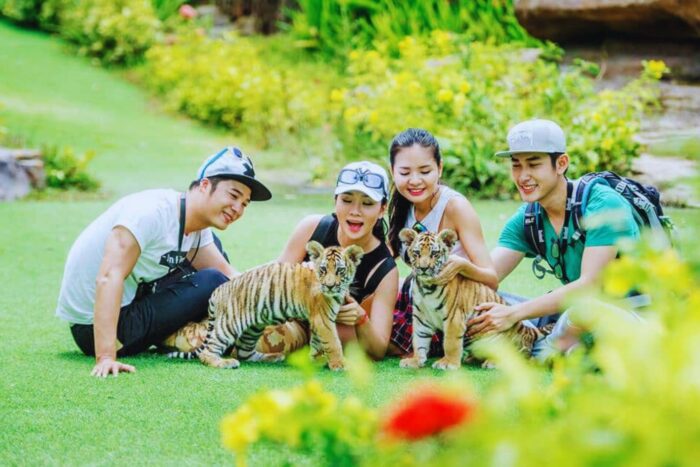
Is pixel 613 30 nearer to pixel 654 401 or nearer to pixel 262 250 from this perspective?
pixel 262 250

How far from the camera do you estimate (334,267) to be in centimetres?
418

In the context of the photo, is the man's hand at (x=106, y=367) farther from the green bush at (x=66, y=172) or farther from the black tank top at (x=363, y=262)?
the green bush at (x=66, y=172)

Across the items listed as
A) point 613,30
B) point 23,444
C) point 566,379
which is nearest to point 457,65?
point 613,30

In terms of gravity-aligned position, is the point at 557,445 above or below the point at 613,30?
below

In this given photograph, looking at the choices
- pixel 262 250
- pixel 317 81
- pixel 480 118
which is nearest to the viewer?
pixel 262 250

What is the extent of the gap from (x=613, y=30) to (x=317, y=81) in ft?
20.0

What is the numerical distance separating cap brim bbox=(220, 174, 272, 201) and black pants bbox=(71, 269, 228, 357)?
18.0 inches

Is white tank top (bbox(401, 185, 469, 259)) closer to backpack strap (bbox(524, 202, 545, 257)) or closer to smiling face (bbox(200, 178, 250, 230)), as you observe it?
backpack strap (bbox(524, 202, 545, 257))

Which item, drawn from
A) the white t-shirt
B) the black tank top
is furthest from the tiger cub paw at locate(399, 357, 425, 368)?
the white t-shirt

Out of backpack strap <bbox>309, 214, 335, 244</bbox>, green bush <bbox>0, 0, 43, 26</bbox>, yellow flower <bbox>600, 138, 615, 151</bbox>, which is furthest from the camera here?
green bush <bbox>0, 0, 43, 26</bbox>

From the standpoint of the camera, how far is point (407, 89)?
34.9ft

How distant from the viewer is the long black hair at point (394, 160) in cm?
454

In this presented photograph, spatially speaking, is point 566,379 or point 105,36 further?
point 105,36

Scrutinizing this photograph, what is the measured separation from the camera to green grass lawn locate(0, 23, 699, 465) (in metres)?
3.24
